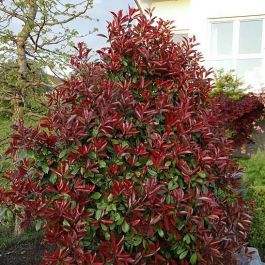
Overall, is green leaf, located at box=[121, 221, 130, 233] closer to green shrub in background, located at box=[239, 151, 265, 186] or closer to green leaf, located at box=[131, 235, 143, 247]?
green leaf, located at box=[131, 235, 143, 247]

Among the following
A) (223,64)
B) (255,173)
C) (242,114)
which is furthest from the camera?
(223,64)

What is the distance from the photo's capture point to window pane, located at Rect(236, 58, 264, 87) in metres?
10.9

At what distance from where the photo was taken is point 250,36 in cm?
1108

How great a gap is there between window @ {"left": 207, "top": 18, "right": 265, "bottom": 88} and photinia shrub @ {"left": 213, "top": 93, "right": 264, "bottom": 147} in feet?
4.36

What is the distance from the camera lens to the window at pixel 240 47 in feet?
35.9

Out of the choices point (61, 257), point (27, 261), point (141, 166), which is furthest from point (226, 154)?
point (27, 261)

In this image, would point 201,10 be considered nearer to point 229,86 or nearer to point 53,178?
→ point 229,86

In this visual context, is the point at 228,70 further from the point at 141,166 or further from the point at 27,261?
the point at 141,166

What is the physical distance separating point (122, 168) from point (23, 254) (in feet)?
8.17

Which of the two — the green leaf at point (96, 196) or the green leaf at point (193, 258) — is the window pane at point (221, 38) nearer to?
the green leaf at point (193, 258)

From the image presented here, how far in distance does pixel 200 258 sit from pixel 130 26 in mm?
1728

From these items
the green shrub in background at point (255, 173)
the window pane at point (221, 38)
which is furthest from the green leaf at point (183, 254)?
the window pane at point (221, 38)

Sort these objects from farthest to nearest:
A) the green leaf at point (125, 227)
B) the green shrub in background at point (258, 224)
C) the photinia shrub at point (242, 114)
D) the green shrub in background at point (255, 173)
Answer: the photinia shrub at point (242, 114) < the green shrub in background at point (255, 173) < the green shrub in background at point (258, 224) < the green leaf at point (125, 227)

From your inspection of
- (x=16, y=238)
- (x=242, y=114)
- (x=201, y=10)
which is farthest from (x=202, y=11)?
(x=16, y=238)
